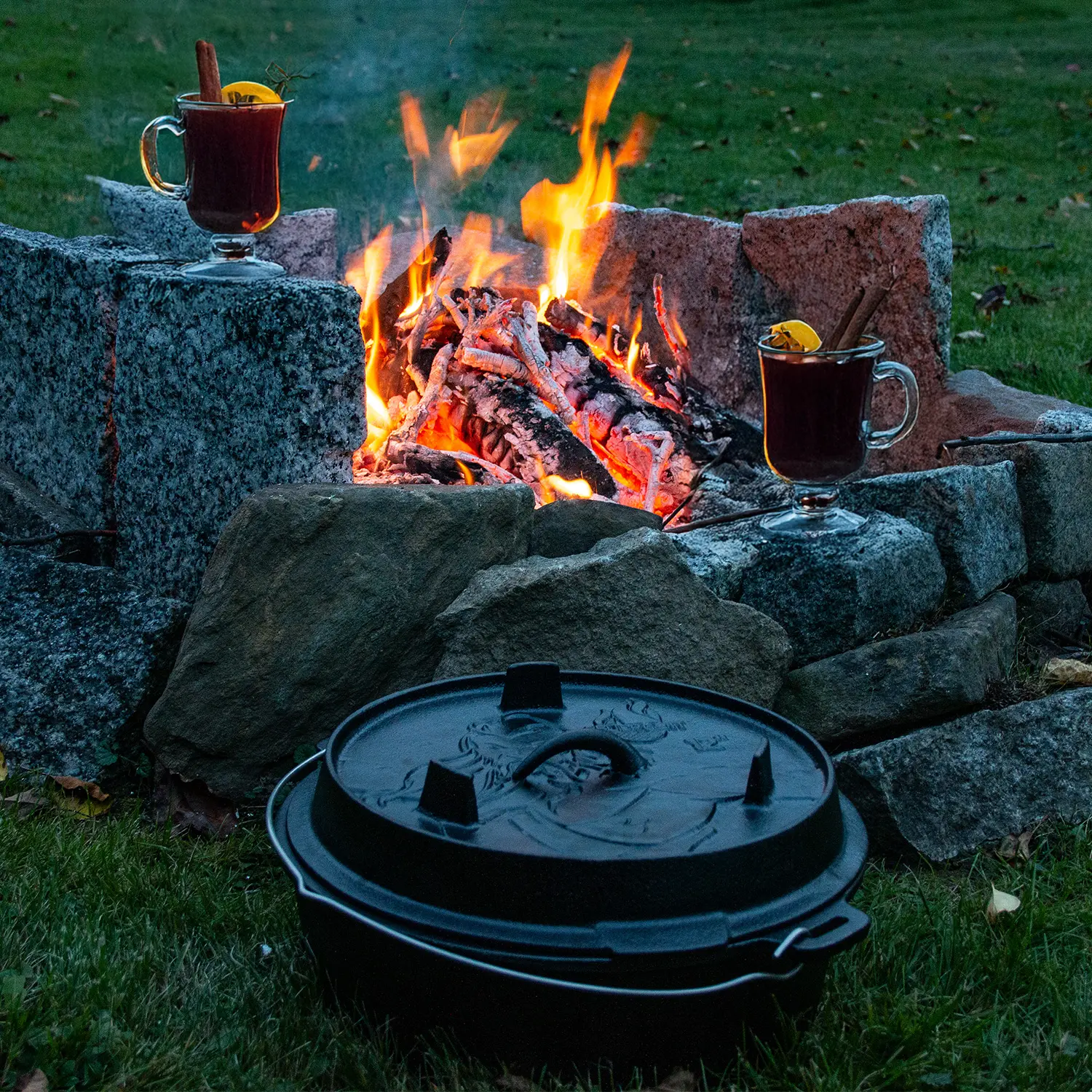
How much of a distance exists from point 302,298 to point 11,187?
562 cm

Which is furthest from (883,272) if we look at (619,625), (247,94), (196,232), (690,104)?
(690,104)

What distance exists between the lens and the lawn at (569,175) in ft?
6.51

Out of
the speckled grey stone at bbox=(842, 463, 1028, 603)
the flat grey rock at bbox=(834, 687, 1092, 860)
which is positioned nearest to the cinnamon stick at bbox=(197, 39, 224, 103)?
the speckled grey stone at bbox=(842, 463, 1028, 603)

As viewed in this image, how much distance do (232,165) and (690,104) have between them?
10643 mm

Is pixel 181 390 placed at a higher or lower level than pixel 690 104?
higher

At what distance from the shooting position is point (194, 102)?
9.57ft

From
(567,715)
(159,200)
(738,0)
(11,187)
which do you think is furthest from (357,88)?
(567,715)

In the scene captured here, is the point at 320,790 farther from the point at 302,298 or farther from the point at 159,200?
the point at 159,200

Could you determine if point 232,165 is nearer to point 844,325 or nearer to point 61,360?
point 61,360

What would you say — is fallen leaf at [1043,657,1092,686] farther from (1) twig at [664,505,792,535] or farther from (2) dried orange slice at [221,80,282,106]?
(2) dried orange slice at [221,80,282,106]

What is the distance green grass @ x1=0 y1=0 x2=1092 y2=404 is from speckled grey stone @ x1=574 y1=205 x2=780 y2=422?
1189 mm

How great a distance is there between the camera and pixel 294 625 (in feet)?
9.08

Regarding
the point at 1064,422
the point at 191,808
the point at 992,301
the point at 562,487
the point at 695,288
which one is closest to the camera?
the point at 191,808

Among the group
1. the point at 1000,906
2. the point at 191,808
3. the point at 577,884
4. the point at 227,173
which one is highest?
the point at 227,173
